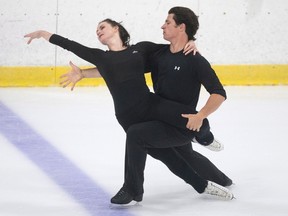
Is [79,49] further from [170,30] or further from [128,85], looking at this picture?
[170,30]

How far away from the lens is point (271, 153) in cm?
615

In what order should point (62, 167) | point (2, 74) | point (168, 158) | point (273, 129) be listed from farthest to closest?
point (2, 74) < point (273, 129) < point (62, 167) < point (168, 158)

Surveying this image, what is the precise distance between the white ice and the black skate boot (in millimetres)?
49

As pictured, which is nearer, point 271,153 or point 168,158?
point 168,158

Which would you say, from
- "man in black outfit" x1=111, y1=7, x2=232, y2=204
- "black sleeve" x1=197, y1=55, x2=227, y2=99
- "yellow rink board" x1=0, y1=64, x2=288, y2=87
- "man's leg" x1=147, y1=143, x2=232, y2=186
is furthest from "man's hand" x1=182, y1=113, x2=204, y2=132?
"yellow rink board" x1=0, y1=64, x2=288, y2=87

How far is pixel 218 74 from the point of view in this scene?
879 centimetres

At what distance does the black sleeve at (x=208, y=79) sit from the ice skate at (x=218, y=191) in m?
0.60

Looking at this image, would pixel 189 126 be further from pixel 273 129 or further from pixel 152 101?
pixel 273 129

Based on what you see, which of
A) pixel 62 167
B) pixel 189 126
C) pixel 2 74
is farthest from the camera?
pixel 2 74

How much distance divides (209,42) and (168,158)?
4056 mm

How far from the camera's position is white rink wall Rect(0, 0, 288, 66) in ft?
27.9

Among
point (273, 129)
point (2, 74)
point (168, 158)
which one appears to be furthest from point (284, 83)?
point (168, 158)

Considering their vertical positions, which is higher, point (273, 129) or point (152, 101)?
point (152, 101)

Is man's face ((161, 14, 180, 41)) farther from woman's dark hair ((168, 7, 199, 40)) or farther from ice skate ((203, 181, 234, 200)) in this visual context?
ice skate ((203, 181, 234, 200))
